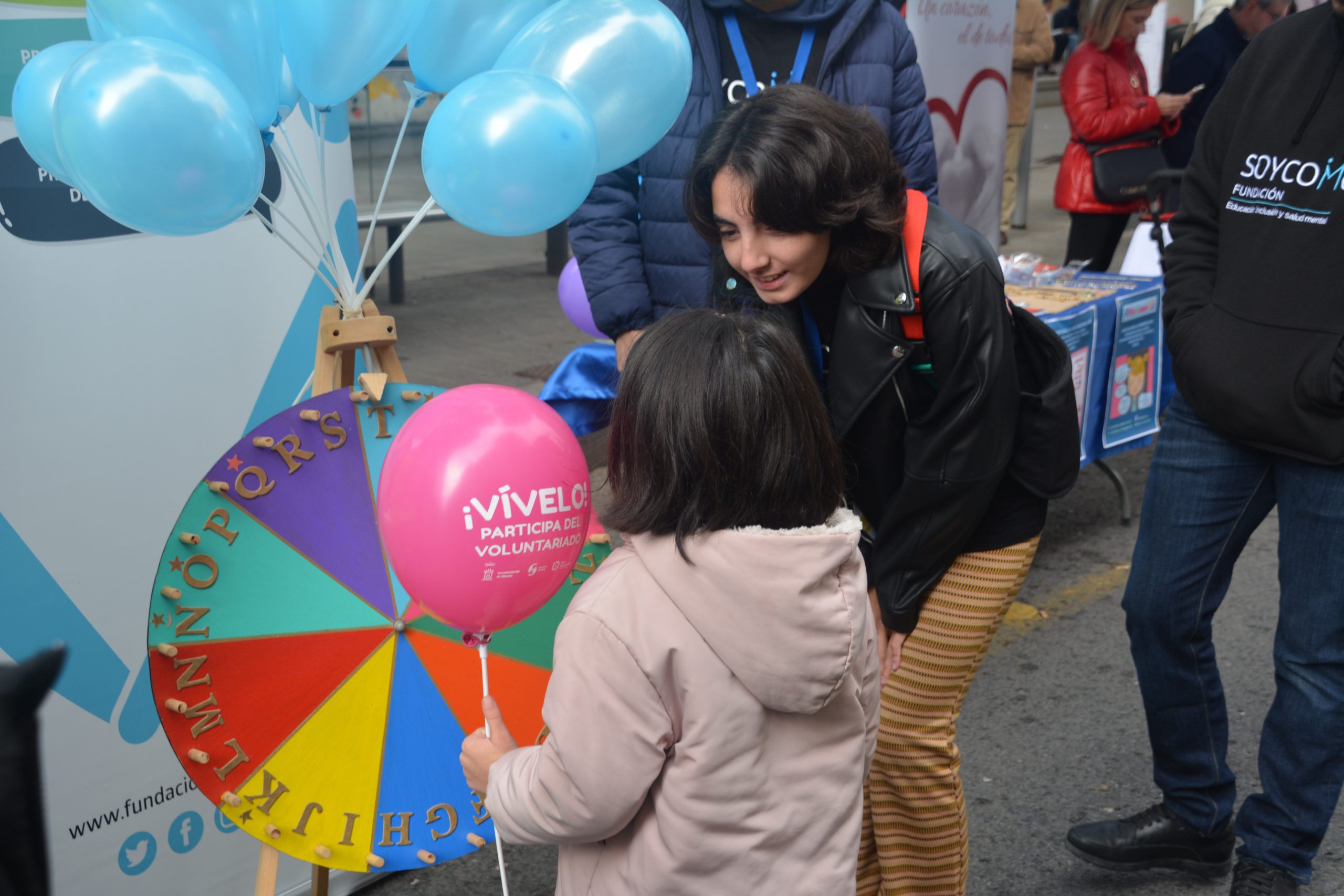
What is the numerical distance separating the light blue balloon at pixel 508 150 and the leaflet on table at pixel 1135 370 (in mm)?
3175

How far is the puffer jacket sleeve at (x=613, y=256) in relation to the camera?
108 inches

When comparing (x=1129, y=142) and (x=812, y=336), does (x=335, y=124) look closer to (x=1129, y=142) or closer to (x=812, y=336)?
(x=812, y=336)

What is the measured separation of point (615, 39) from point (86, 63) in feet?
2.53

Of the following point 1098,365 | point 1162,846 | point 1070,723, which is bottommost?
point 1070,723

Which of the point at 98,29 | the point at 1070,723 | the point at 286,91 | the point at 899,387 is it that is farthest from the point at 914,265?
the point at 1070,723

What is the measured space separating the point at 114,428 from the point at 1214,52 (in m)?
Result: 5.08

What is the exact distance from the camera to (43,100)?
1.67 meters

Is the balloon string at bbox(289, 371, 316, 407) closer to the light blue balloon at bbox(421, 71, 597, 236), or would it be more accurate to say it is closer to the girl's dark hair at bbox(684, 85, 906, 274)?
the light blue balloon at bbox(421, 71, 597, 236)

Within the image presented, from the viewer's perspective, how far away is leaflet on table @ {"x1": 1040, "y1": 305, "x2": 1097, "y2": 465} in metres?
4.09

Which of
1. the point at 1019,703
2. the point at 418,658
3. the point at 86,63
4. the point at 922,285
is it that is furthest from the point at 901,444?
the point at 1019,703

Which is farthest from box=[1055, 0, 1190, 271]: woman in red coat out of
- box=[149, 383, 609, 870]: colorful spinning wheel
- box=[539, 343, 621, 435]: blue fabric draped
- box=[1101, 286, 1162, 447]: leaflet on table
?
box=[149, 383, 609, 870]: colorful spinning wheel

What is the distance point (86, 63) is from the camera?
58.2 inches

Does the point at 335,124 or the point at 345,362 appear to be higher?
the point at 335,124

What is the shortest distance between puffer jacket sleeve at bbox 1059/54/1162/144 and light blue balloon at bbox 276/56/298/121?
434cm
